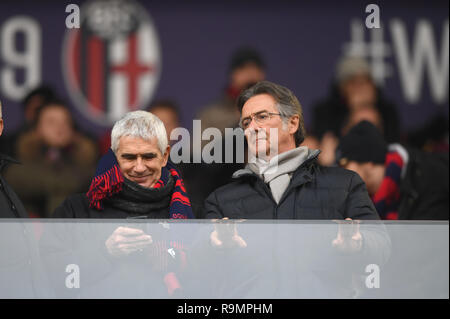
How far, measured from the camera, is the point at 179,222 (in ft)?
7.79

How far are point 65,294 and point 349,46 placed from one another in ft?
7.18

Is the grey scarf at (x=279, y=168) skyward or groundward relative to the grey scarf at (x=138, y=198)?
skyward

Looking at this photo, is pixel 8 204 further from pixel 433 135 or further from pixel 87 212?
pixel 433 135

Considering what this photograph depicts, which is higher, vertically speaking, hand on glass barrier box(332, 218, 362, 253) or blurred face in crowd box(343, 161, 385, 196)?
blurred face in crowd box(343, 161, 385, 196)

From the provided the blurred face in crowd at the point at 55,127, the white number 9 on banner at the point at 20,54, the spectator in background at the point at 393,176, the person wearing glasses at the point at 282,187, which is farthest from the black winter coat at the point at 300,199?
the white number 9 on banner at the point at 20,54

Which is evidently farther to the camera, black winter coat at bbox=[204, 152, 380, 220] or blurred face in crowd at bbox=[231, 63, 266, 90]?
blurred face in crowd at bbox=[231, 63, 266, 90]

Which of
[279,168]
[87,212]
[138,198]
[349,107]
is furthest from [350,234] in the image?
[349,107]

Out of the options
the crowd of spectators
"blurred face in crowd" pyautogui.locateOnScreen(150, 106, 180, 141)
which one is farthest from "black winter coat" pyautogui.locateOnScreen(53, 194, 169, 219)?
"blurred face in crowd" pyautogui.locateOnScreen(150, 106, 180, 141)

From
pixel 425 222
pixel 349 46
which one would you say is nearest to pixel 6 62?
pixel 349 46

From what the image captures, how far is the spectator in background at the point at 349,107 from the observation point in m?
3.72

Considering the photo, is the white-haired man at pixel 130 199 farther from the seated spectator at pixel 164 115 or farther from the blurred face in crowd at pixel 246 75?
the blurred face in crowd at pixel 246 75

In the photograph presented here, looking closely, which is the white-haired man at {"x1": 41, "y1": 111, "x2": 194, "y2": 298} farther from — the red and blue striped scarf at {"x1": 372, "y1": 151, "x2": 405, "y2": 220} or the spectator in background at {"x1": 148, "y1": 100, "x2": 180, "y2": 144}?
the red and blue striped scarf at {"x1": 372, "y1": 151, "x2": 405, "y2": 220}

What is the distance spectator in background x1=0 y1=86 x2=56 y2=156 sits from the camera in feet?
10.9

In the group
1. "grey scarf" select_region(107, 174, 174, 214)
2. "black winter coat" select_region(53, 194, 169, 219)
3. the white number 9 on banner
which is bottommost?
"black winter coat" select_region(53, 194, 169, 219)
